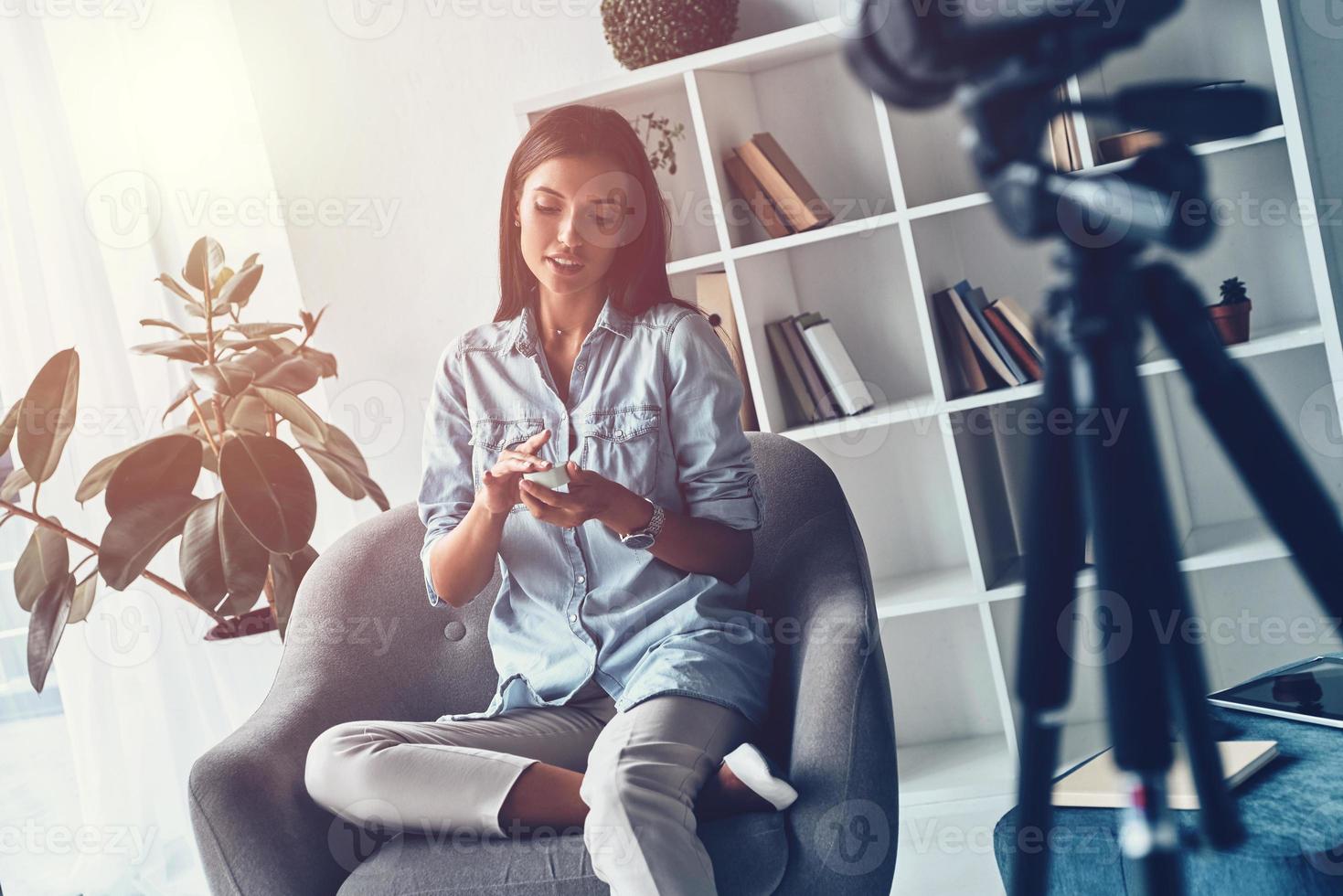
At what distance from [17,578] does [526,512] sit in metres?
1.24

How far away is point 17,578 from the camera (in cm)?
235

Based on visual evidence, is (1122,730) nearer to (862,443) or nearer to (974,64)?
(974,64)

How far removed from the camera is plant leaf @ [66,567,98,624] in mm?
2432

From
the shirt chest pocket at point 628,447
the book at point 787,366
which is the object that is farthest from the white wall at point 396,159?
the shirt chest pocket at point 628,447

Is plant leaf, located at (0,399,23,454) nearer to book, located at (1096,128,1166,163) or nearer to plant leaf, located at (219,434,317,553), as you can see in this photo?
plant leaf, located at (219,434,317,553)

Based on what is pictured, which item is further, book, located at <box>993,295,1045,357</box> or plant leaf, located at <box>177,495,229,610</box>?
book, located at <box>993,295,1045,357</box>

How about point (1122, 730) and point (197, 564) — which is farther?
point (197, 564)

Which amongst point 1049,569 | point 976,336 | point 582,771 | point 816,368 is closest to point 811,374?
point 816,368

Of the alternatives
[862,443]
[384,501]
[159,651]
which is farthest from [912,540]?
[159,651]

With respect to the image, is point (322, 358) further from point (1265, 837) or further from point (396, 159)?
point (1265, 837)

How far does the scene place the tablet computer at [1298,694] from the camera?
4.63 ft

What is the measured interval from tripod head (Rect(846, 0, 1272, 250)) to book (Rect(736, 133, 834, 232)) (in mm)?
1810

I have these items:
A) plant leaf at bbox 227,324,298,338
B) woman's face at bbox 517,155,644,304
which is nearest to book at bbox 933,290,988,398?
woman's face at bbox 517,155,644,304

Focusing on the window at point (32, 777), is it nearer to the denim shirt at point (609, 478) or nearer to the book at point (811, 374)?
the denim shirt at point (609, 478)
